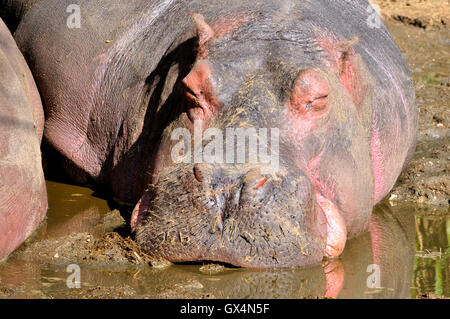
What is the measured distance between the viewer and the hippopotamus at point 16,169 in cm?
489

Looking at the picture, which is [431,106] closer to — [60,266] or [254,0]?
[254,0]

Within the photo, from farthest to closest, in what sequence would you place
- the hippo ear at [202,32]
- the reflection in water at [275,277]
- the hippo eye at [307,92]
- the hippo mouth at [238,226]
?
the hippo ear at [202,32]
the hippo eye at [307,92]
the hippo mouth at [238,226]
the reflection in water at [275,277]

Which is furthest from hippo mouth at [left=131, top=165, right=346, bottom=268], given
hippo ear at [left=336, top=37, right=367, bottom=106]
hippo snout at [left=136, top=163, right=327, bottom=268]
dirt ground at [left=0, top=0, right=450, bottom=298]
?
hippo ear at [left=336, top=37, right=367, bottom=106]

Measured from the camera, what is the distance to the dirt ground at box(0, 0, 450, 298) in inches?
183

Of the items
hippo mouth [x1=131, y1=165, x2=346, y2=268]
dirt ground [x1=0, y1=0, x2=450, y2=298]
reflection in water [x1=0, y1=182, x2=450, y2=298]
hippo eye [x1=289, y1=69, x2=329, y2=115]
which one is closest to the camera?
reflection in water [x1=0, y1=182, x2=450, y2=298]

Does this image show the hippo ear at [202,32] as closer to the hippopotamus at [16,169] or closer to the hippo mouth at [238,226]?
the hippo mouth at [238,226]

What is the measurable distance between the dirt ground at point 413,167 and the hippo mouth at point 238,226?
17 cm

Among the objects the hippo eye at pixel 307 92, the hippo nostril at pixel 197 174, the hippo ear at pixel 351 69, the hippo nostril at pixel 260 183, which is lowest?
the hippo nostril at pixel 260 183

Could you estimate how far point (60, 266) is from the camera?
15.2ft

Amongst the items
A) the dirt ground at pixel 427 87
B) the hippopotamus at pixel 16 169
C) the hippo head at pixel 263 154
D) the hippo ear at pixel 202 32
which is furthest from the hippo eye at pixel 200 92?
the dirt ground at pixel 427 87

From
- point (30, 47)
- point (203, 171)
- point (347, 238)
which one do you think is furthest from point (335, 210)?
point (30, 47)

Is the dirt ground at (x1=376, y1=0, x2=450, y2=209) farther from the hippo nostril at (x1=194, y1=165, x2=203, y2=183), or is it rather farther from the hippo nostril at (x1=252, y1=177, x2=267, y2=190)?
the hippo nostril at (x1=194, y1=165, x2=203, y2=183)

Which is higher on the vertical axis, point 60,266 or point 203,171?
point 203,171

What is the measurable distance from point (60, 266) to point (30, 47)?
7.94ft
